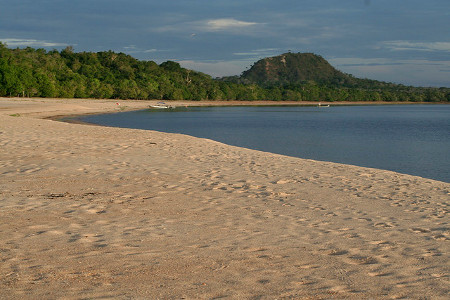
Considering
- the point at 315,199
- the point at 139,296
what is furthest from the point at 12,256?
the point at 315,199

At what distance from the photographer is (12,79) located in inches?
3152

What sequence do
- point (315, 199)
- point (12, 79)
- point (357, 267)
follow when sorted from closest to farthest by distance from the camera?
point (357, 267) → point (315, 199) → point (12, 79)

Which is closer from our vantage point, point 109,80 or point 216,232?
point 216,232

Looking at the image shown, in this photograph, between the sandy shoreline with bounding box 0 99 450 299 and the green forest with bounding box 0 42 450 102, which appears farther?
the green forest with bounding box 0 42 450 102

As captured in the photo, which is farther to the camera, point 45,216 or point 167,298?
point 45,216

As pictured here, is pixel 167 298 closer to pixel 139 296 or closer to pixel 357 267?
pixel 139 296

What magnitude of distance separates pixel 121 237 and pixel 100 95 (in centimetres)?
10407

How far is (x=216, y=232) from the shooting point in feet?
25.6

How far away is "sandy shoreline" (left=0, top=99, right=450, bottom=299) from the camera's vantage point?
554 cm

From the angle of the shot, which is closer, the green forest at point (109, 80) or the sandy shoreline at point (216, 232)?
the sandy shoreline at point (216, 232)

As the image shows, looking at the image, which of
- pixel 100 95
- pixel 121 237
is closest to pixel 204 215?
pixel 121 237

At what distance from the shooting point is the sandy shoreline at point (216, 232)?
5535mm

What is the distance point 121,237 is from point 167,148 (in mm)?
12253

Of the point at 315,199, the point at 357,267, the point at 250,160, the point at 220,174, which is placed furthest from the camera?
the point at 250,160
